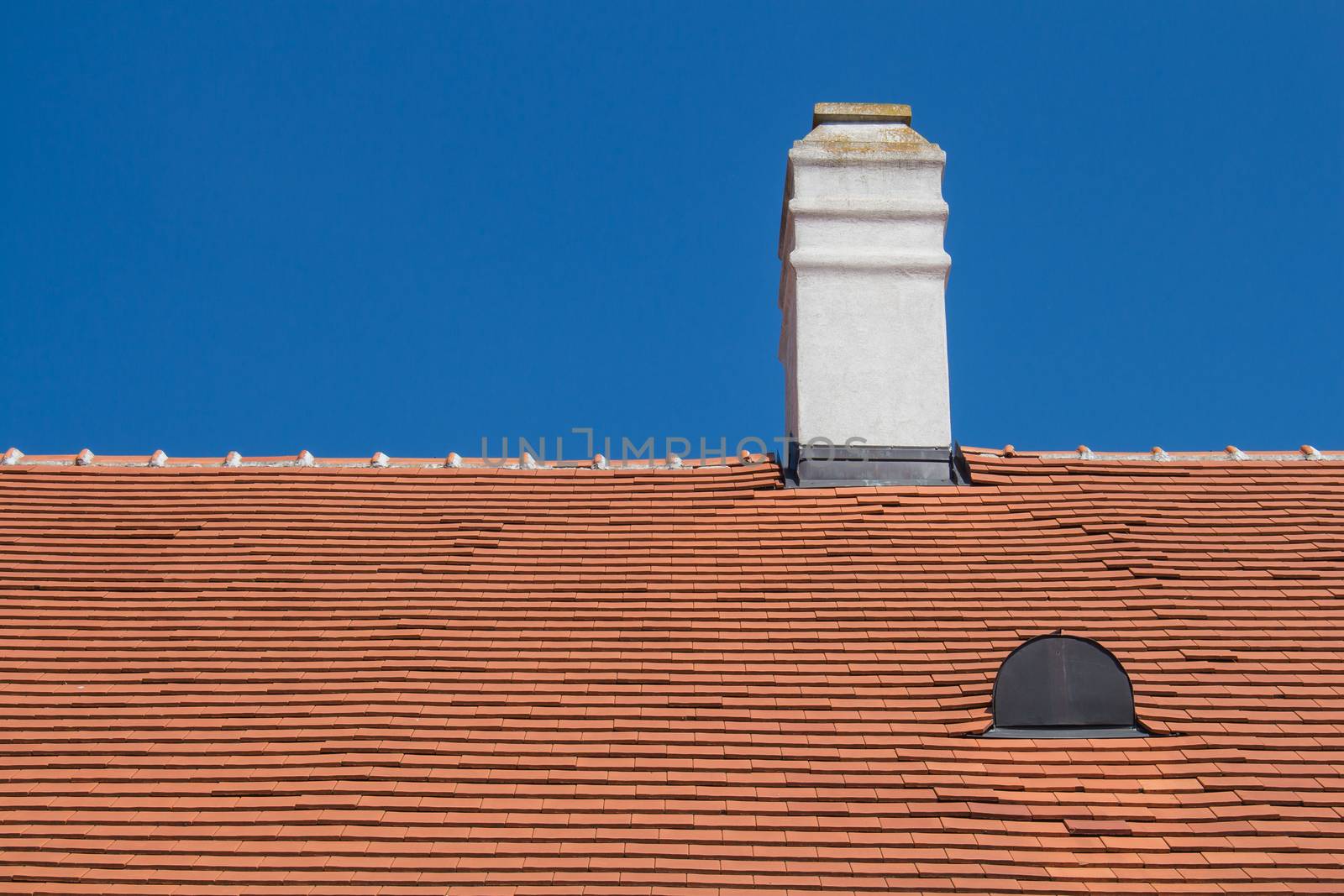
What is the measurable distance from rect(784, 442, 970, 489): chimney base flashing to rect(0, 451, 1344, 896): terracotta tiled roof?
0.24 m

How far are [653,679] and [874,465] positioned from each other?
306 cm

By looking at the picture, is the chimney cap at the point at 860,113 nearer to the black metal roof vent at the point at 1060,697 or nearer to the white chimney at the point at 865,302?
the white chimney at the point at 865,302

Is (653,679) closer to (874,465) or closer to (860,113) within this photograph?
(874,465)

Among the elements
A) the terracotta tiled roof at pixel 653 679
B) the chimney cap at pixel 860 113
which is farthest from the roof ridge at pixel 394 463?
the chimney cap at pixel 860 113

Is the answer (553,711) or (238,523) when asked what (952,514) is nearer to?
(553,711)

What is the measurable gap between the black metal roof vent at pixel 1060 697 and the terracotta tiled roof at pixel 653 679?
0.12 m

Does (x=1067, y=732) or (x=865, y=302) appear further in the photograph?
(x=865, y=302)

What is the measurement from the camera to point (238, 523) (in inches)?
369

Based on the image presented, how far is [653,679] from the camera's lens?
7.52m

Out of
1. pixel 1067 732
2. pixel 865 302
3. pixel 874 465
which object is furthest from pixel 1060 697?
pixel 865 302

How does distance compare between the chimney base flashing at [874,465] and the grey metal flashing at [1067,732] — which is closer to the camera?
the grey metal flashing at [1067,732]

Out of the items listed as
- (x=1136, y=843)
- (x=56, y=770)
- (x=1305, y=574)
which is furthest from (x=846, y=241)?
(x=56, y=770)

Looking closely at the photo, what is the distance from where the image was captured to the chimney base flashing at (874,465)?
32.3 feet

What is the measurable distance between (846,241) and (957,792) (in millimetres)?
5245
